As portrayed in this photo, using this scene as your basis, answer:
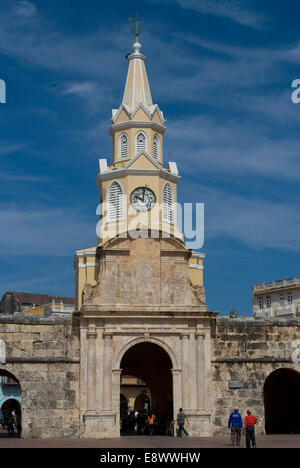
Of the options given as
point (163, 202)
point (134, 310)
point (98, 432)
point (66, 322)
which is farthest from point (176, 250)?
point (163, 202)

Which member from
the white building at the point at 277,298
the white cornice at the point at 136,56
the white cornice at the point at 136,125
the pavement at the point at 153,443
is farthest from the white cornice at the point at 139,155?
the white building at the point at 277,298

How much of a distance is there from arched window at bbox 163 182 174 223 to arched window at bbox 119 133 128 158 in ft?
12.1

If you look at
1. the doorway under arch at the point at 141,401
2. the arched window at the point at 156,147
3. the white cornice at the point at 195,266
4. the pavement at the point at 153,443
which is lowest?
the pavement at the point at 153,443

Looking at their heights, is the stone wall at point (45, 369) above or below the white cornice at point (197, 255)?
below

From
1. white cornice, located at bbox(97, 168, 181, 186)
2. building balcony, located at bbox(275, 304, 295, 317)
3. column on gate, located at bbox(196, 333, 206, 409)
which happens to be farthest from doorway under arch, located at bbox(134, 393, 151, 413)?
column on gate, located at bbox(196, 333, 206, 409)

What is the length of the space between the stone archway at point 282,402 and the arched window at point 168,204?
1337cm

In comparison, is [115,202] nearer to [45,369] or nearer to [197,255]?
[197,255]

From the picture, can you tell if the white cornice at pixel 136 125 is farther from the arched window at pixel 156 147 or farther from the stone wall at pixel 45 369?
the stone wall at pixel 45 369

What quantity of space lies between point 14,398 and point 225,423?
38.7 meters

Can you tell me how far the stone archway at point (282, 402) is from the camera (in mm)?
42031

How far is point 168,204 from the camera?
170ft
